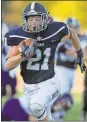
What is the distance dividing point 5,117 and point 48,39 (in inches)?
69.2

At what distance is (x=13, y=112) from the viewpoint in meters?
4.94

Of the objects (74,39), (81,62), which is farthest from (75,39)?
(81,62)

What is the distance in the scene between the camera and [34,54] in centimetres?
333

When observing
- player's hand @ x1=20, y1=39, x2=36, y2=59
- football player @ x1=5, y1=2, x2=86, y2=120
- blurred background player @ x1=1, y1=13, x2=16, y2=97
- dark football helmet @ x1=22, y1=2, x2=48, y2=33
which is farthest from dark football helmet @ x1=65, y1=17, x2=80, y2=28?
player's hand @ x1=20, y1=39, x2=36, y2=59

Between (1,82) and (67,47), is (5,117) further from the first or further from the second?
(67,47)

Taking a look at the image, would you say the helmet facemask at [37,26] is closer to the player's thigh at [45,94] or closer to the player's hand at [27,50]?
the player's hand at [27,50]

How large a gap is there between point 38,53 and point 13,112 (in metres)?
1.70

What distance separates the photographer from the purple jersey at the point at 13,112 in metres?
4.92

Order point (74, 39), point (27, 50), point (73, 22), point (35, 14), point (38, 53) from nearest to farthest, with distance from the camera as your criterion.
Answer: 1. point (27, 50)
2. point (35, 14)
3. point (38, 53)
4. point (74, 39)
5. point (73, 22)

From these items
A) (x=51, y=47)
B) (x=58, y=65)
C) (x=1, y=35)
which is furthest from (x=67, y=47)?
(x=51, y=47)

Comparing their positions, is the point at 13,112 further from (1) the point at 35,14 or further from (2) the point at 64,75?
(1) the point at 35,14

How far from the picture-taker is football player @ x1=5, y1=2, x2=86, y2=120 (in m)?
3.22

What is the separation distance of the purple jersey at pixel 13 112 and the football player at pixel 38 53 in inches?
61.3

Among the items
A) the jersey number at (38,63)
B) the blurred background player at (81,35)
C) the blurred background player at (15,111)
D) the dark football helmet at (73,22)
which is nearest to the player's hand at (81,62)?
the jersey number at (38,63)
